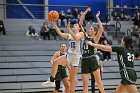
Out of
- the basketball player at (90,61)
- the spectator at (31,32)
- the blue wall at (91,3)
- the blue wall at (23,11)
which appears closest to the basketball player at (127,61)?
the basketball player at (90,61)

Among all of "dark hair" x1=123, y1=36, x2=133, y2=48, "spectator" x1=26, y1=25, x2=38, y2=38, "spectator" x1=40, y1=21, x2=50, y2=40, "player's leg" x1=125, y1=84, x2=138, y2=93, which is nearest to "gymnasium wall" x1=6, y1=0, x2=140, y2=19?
"spectator" x1=26, y1=25, x2=38, y2=38

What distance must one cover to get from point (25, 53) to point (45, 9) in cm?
577

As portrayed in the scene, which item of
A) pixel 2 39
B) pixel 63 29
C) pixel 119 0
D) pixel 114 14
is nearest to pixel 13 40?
pixel 2 39

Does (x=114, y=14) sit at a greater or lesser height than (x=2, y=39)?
greater

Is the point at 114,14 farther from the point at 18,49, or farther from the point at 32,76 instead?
the point at 32,76

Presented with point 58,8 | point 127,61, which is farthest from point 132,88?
point 58,8

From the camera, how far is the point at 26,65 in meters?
13.2

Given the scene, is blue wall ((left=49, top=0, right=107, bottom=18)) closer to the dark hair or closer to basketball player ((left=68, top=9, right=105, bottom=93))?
basketball player ((left=68, top=9, right=105, bottom=93))

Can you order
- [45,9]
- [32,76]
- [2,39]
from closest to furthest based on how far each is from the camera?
[32,76], [2,39], [45,9]

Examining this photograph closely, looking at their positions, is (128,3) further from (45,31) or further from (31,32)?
(31,32)

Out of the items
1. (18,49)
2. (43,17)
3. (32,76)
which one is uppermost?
(43,17)

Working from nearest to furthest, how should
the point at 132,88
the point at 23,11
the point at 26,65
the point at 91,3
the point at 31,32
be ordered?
the point at 132,88
the point at 26,65
the point at 31,32
the point at 23,11
the point at 91,3

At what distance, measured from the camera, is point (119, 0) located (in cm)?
2220

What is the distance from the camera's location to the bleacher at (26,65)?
1162 centimetres
